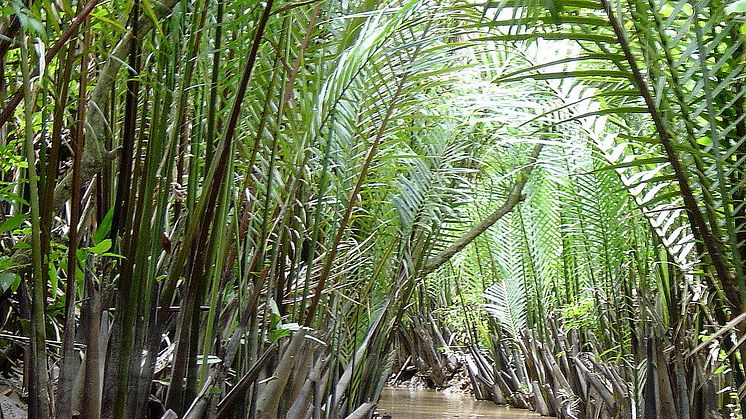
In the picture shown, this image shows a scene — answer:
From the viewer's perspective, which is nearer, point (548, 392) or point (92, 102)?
point (92, 102)

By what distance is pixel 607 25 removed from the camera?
147 cm

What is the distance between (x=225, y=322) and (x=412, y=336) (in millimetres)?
8950

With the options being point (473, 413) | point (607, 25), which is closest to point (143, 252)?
point (607, 25)

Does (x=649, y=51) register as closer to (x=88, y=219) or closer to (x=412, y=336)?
(x=88, y=219)

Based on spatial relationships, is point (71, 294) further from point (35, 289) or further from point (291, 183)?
point (291, 183)

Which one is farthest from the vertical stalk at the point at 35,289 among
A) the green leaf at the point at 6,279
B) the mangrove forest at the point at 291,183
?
the green leaf at the point at 6,279

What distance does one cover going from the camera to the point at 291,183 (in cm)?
220

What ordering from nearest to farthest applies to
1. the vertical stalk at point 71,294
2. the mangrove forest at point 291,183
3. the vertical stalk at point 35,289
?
the vertical stalk at point 35,289 → the vertical stalk at point 71,294 → the mangrove forest at point 291,183

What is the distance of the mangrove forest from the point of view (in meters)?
1.38

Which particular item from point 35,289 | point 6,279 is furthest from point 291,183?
point 35,289

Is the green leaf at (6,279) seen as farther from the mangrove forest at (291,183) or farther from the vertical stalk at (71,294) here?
the vertical stalk at (71,294)

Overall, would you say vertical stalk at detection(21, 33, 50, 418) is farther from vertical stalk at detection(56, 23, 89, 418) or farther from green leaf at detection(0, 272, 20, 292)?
green leaf at detection(0, 272, 20, 292)

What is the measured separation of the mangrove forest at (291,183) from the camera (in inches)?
54.2

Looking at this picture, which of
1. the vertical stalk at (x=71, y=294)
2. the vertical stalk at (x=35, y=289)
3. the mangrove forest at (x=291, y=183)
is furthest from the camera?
the mangrove forest at (x=291, y=183)
